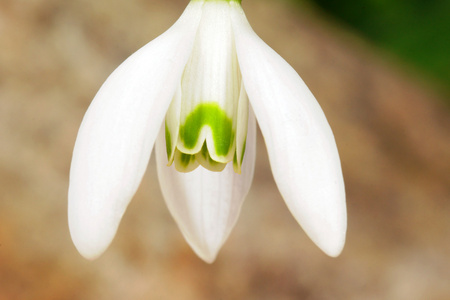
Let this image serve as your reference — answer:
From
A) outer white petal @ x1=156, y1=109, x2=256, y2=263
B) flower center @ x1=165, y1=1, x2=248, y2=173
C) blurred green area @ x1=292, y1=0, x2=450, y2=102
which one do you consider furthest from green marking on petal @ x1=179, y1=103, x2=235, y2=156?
blurred green area @ x1=292, y1=0, x2=450, y2=102

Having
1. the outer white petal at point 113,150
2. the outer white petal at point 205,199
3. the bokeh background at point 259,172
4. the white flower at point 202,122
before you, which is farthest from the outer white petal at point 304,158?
the bokeh background at point 259,172

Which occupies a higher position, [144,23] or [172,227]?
[144,23]

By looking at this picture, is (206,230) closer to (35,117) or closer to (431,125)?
Answer: (35,117)

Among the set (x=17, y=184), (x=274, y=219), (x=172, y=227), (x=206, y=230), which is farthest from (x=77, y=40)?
(x=206, y=230)

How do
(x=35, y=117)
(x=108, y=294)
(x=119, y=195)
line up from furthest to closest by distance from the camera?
(x=35, y=117), (x=108, y=294), (x=119, y=195)

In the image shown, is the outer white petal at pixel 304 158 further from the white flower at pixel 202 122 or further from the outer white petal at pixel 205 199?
the outer white petal at pixel 205 199

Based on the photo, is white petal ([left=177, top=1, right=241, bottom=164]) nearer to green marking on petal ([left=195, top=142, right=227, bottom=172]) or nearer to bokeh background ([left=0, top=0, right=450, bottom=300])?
green marking on petal ([left=195, top=142, right=227, bottom=172])
